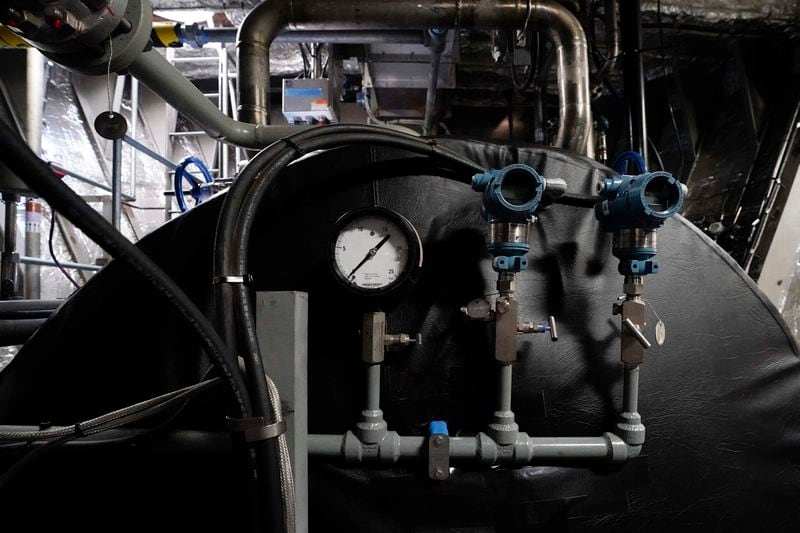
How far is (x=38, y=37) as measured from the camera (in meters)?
0.66

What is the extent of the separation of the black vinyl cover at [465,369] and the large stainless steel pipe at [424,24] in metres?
0.40

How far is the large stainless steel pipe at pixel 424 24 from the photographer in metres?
1.16

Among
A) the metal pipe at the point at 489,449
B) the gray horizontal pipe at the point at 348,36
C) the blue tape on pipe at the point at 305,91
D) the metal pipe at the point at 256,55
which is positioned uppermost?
the gray horizontal pipe at the point at 348,36

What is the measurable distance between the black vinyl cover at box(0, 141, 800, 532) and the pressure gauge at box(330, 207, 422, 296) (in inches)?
2.9

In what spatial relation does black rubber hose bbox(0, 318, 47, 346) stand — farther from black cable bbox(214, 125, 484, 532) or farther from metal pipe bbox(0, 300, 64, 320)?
black cable bbox(214, 125, 484, 532)

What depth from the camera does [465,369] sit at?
34.0 inches

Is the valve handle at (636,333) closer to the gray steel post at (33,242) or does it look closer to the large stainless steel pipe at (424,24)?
the large stainless steel pipe at (424,24)

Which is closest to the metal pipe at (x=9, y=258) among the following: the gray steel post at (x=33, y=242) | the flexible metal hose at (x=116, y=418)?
the gray steel post at (x=33, y=242)

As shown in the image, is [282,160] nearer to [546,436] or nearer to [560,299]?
[560,299]

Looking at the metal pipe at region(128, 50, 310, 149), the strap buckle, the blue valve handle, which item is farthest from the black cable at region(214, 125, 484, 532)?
the blue valve handle

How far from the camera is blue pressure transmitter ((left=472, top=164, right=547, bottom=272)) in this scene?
73cm

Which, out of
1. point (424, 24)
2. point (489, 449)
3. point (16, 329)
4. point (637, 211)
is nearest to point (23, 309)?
point (16, 329)

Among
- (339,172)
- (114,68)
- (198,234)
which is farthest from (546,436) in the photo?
(114,68)

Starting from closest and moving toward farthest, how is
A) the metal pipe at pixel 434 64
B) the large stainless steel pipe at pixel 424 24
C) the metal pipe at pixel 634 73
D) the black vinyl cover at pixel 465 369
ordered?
1. the black vinyl cover at pixel 465 369
2. the large stainless steel pipe at pixel 424 24
3. the metal pipe at pixel 634 73
4. the metal pipe at pixel 434 64
